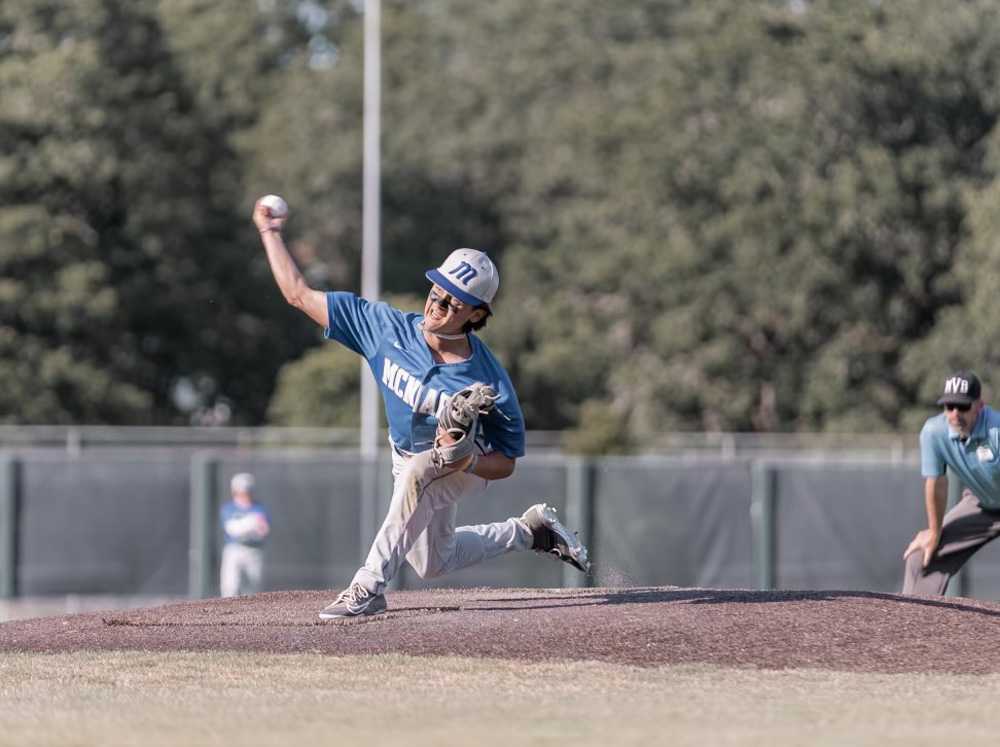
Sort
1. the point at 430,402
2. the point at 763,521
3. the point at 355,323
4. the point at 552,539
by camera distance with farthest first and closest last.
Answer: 1. the point at 763,521
2. the point at 552,539
3. the point at 355,323
4. the point at 430,402

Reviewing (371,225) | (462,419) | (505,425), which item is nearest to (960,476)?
(505,425)

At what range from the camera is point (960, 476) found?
37.9ft

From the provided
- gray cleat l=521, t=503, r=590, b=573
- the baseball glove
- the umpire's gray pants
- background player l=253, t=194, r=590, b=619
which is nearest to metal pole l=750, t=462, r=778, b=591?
the umpire's gray pants

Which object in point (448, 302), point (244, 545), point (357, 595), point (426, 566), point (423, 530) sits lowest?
point (244, 545)

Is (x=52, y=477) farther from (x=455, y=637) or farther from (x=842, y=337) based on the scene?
(x=842, y=337)

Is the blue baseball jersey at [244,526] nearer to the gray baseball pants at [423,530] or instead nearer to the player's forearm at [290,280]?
the gray baseball pants at [423,530]

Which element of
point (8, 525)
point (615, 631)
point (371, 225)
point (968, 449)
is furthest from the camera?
point (371, 225)

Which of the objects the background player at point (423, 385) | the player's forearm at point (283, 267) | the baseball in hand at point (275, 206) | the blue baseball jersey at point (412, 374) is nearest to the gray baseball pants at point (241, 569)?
the background player at point (423, 385)

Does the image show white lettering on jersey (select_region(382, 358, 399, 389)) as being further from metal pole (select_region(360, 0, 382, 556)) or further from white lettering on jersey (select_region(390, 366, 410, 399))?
metal pole (select_region(360, 0, 382, 556))

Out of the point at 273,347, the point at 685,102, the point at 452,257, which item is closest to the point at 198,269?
the point at 273,347

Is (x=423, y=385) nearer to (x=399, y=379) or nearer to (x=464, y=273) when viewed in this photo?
(x=399, y=379)

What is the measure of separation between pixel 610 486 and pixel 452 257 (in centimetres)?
1422

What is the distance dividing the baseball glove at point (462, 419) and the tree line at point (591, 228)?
2661 cm

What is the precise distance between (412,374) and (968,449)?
3876 mm
